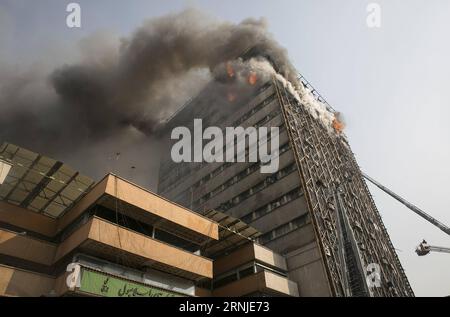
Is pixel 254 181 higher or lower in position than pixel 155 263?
higher

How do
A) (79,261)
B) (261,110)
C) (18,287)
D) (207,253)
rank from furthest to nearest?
(261,110) → (207,253) → (79,261) → (18,287)

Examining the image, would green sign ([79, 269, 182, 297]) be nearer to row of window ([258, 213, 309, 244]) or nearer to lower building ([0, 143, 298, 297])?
lower building ([0, 143, 298, 297])

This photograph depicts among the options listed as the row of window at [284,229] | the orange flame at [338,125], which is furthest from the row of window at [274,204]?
the orange flame at [338,125]

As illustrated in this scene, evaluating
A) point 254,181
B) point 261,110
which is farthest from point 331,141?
point 254,181

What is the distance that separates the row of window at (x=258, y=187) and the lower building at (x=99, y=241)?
9.49m

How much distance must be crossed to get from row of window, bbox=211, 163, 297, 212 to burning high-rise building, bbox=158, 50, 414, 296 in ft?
0.39

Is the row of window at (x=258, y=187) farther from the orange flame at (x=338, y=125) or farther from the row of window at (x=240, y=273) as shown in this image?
the orange flame at (x=338, y=125)

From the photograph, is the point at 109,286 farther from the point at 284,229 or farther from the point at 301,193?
the point at 301,193

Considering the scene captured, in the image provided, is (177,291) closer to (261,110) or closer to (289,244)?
(289,244)

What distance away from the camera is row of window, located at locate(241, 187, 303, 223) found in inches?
1225

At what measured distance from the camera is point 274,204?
32.5 metres

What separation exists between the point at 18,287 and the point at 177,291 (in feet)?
30.0

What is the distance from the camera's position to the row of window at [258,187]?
33.4 metres

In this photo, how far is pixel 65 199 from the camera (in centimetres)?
2277
